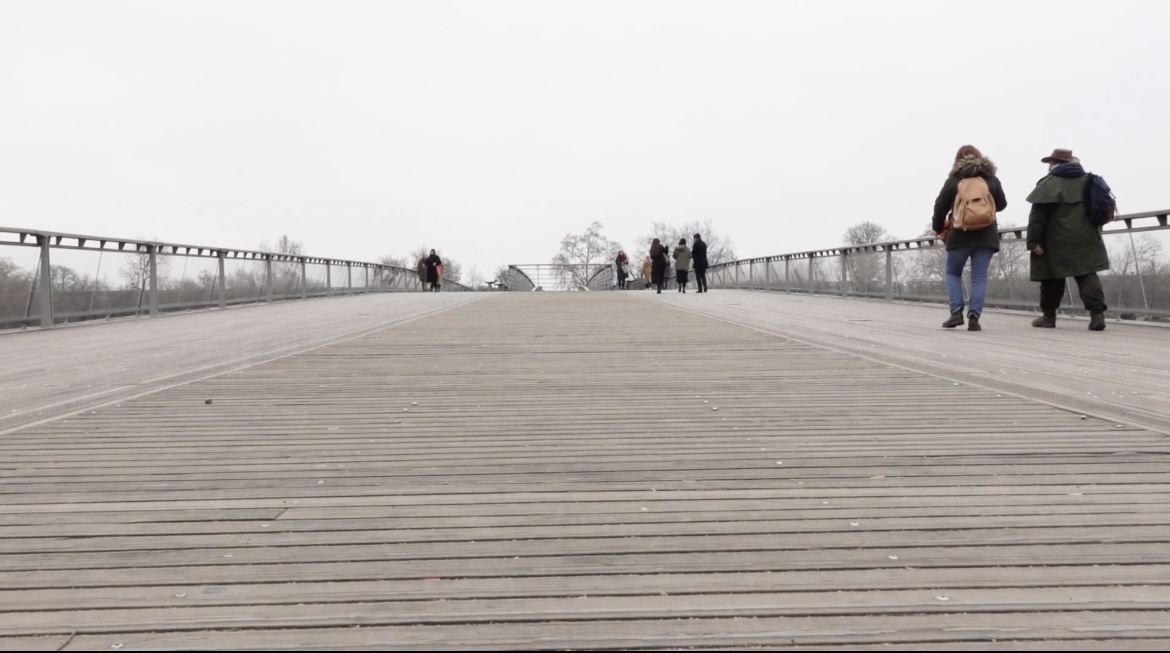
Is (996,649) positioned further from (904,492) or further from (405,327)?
(405,327)

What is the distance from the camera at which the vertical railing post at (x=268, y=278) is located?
→ 1870cm

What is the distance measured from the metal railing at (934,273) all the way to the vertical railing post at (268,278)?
479 inches

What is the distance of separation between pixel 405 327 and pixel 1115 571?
816cm

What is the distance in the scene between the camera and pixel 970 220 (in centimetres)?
810

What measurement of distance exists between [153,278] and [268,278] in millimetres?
5425

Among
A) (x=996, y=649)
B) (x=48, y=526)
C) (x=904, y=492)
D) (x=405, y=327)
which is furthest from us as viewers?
(x=405, y=327)

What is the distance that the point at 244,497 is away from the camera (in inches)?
103

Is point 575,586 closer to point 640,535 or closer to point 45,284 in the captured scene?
point 640,535

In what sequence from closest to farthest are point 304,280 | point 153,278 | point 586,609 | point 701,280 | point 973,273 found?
point 586,609 < point 973,273 < point 153,278 < point 304,280 < point 701,280

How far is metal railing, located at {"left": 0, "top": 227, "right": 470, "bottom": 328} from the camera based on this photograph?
10.3 metres

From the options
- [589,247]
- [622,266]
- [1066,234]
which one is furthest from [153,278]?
[589,247]

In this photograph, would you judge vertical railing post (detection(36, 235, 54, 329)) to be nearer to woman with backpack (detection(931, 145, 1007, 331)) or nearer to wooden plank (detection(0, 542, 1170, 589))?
wooden plank (detection(0, 542, 1170, 589))

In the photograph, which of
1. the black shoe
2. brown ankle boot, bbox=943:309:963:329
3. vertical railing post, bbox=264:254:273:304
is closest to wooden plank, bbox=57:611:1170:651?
brown ankle boot, bbox=943:309:963:329

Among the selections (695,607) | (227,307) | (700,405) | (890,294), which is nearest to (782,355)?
(700,405)
